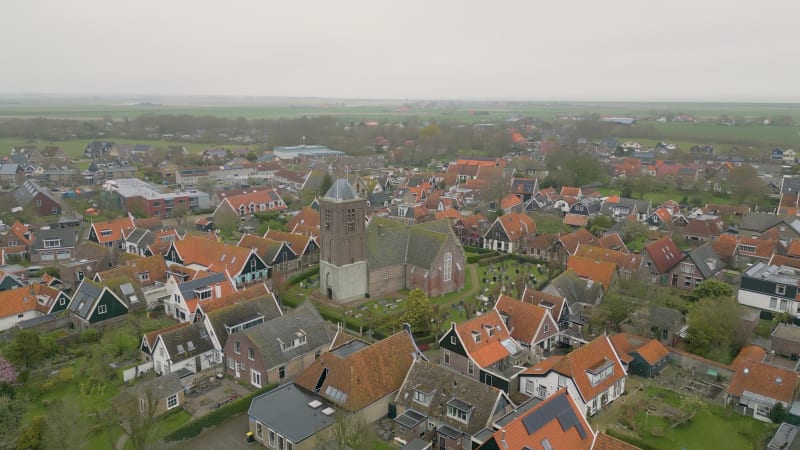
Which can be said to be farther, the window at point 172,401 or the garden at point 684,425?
the window at point 172,401

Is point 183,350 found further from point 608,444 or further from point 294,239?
point 608,444

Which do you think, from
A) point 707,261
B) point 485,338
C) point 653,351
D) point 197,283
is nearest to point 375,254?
point 197,283

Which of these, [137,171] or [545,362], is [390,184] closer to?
[137,171]

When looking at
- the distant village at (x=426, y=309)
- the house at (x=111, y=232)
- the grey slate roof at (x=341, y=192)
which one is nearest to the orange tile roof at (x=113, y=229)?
the house at (x=111, y=232)

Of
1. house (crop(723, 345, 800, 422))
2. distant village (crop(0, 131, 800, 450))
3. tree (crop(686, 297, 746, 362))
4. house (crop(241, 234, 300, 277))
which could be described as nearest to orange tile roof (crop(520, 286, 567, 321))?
distant village (crop(0, 131, 800, 450))

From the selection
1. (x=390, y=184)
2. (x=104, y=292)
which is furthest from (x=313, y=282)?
(x=390, y=184)

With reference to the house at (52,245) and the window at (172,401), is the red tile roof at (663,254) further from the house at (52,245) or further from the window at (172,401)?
the house at (52,245)

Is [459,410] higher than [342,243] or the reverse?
the reverse
